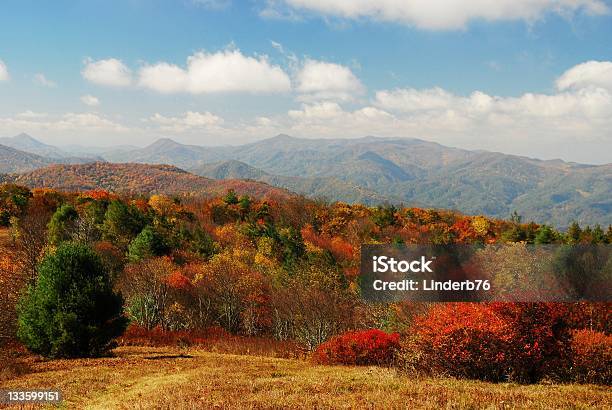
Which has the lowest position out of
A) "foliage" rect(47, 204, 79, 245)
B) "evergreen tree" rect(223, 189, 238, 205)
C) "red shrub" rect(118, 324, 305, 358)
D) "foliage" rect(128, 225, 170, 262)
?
"red shrub" rect(118, 324, 305, 358)

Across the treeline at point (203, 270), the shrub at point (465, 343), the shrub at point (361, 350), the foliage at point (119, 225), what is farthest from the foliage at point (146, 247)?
the shrub at point (465, 343)

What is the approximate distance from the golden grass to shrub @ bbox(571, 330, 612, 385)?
5.75 feet

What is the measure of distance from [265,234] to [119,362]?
66156 mm

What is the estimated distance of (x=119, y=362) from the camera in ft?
79.9

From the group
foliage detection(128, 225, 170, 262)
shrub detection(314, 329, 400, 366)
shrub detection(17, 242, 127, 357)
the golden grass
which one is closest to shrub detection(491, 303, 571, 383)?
the golden grass

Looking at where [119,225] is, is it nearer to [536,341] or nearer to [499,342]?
[499,342]

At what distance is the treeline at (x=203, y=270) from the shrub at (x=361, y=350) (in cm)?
238

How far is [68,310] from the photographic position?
26375 mm

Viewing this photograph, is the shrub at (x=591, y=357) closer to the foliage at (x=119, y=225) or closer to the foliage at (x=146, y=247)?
the foliage at (x=146, y=247)

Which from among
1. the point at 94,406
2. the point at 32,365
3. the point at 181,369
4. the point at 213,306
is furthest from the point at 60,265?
the point at 213,306

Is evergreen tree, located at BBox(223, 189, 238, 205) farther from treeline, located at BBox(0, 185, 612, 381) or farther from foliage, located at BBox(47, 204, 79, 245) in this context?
foliage, located at BBox(47, 204, 79, 245)

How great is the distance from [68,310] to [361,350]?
55.6ft

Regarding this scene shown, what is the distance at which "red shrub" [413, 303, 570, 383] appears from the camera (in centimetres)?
1808

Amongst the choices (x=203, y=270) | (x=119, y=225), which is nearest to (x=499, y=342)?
(x=203, y=270)
